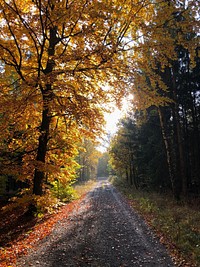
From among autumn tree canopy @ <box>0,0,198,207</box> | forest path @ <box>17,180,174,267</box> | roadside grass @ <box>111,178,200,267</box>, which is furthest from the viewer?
autumn tree canopy @ <box>0,0,198,207</box>

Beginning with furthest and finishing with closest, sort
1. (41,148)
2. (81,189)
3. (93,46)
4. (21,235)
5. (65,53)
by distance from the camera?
(81,189)
(41,148)
(21,235)
(65,53)
(93,46)

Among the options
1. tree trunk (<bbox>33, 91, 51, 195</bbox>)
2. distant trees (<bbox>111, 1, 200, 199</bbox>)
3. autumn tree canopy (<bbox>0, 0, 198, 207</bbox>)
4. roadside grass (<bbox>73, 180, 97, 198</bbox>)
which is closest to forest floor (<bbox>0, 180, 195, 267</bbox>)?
tree trunk (<bbox>33, 91, 51, 195</bbox>)

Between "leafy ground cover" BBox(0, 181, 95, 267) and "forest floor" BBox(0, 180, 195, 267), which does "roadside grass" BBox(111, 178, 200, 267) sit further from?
"leafy ground cover" BBox(0, 181, 95, 267)

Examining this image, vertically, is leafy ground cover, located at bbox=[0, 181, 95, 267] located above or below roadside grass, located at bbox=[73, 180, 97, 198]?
above

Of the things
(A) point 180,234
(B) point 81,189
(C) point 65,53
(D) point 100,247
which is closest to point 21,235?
(D) point 100,247

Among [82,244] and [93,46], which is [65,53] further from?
[82,244]

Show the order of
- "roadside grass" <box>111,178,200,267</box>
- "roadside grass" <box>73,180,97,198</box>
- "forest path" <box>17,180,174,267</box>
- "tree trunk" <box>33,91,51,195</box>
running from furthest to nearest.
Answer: "roadside grass" <box>73,180,97,198</box> → "tree trunk" <box>33,91,51,195</box> → "roadside grass" <box>111,178,200,267</box> → "forest path" <box>17,180,174,267</box>

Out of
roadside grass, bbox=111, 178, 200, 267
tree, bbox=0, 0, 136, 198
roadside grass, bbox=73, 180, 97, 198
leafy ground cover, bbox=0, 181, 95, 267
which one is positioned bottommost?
roadside grass, bbox=73, 180, 97, 198

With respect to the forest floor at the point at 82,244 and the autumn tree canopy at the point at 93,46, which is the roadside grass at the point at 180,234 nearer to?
the forest floor at the point at 82,244

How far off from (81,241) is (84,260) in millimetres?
1657

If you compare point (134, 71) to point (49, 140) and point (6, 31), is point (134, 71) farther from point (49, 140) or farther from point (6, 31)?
point (49, 140)

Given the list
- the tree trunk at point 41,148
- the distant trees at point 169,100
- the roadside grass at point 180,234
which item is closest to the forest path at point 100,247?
the roadside grass at point 180,234

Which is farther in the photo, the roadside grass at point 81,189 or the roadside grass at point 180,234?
the roadside grass at point 81,189

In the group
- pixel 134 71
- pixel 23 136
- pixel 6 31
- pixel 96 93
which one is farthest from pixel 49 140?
pixel 134 71
